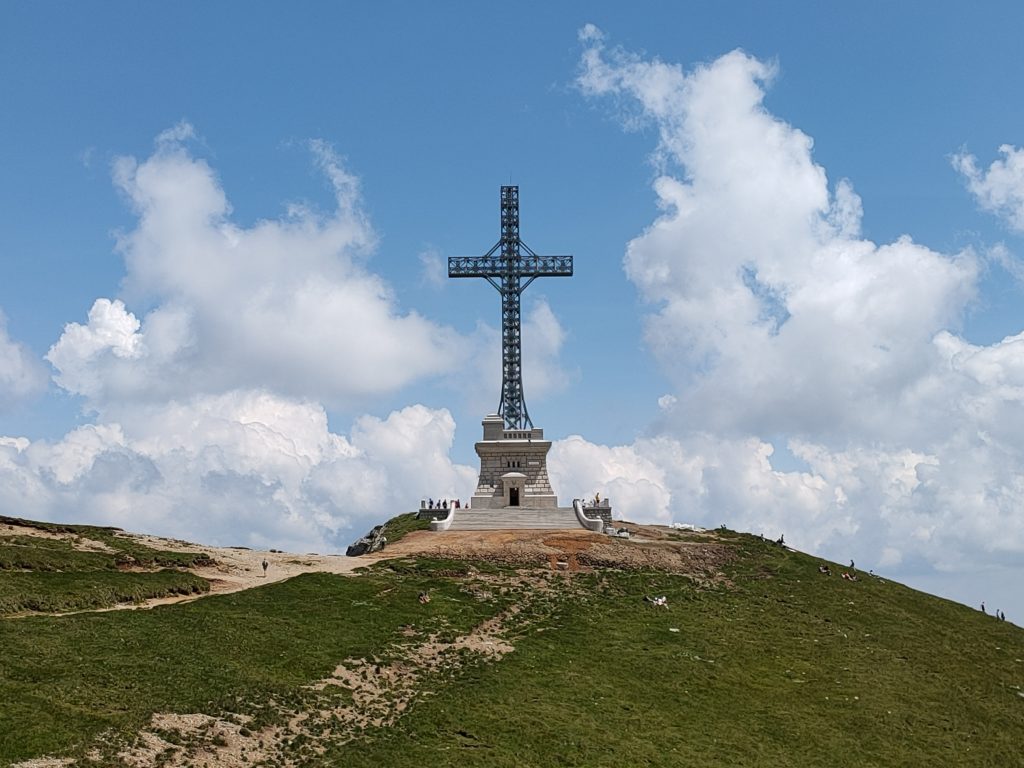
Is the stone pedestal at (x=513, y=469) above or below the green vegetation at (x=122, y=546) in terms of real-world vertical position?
above

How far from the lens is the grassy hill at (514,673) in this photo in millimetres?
26578

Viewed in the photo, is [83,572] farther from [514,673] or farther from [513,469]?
[513,469]

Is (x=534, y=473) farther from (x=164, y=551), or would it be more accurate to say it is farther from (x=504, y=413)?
(x=164, y=551)

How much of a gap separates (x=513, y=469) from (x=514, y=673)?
134ft

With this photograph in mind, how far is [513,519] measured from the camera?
67.6 m

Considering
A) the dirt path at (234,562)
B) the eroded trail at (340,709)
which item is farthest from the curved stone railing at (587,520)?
the eroded trail at (340,709)

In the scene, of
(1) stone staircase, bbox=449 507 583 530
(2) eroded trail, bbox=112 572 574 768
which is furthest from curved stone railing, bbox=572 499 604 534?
(2) eroded trail, bbox=112 572 574 768

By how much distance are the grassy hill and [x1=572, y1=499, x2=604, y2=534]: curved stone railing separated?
33.5 ft

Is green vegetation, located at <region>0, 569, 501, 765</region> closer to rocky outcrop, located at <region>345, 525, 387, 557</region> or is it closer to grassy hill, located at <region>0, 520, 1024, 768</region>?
grassy hill, located at <region>0, 520, 1024, 768</region>

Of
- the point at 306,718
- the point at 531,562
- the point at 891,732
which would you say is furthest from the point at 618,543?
the point at 306,718

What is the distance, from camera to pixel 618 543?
57.4 meters

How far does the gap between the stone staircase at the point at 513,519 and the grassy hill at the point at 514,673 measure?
12.6 metres

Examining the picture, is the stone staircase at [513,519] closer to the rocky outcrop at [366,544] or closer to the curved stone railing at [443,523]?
the curved stone railing at [443,523]

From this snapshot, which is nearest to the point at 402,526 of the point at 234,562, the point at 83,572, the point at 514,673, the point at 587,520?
the point at 587,520
